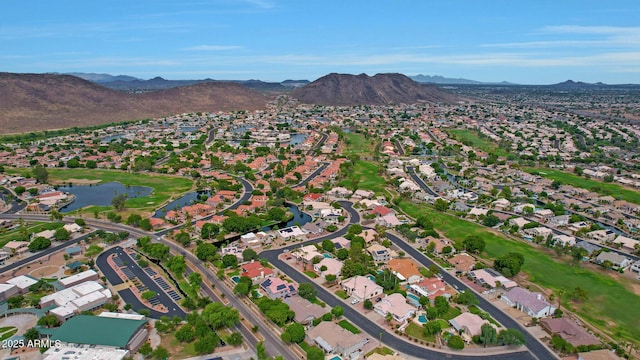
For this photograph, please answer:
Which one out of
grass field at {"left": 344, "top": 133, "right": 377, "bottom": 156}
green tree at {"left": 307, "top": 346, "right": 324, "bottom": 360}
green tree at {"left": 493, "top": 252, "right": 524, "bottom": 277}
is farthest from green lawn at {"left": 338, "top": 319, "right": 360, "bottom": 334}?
grass field at {"left": 344, "top": 133, "right": 377, "bottom": 156}

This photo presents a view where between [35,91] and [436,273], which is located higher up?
[35,91]

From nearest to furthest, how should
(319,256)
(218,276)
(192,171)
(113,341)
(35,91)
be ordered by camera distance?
(113,341) < (218,276) < (319,256) < (192,171) < (35,91)

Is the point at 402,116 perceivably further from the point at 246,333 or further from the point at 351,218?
the point at 246,333

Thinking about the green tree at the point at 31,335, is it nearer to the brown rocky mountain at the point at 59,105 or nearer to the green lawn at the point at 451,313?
the green lawn at the point at 451,313

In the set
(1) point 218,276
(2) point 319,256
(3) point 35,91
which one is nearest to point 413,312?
(2) point 319,256

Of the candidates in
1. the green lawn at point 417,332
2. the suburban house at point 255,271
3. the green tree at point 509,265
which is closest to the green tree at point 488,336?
the green lawn at point 417,332

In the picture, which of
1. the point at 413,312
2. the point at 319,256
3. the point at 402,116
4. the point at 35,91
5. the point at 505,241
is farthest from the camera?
the point at 402,116

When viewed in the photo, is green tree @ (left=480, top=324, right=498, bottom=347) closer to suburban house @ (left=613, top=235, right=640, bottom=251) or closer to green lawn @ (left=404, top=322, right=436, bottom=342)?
green lawn @ (left=404, top=322, right=436, bottom=342)
